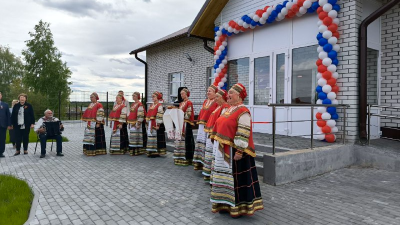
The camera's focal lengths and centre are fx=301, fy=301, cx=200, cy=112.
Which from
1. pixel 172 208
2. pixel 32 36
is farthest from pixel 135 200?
pixel 32 36

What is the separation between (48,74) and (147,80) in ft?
62.4

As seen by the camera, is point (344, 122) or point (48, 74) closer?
point (344, 122)

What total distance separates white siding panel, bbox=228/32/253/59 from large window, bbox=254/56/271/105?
50cm

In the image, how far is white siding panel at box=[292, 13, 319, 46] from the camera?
7070mm

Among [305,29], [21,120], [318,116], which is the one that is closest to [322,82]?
[318,116]

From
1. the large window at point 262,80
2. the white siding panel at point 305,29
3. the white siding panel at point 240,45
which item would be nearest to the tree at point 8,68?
the white siding panel at point 240,45

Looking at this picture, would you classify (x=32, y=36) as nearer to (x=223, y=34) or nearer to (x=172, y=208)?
(x=223, y=34)

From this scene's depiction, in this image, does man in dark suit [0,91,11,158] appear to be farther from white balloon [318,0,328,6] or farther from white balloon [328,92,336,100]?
white balloon [318,0,328,6]

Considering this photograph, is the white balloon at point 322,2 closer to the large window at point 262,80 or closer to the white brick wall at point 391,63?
the white brick wall at point 391,63

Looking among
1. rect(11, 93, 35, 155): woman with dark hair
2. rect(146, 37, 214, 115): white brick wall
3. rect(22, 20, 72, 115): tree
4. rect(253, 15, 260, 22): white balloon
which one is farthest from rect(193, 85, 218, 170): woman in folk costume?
rect(22, 20, 72, 115): tree

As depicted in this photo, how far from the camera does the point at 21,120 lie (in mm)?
8094

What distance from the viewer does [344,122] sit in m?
6.22

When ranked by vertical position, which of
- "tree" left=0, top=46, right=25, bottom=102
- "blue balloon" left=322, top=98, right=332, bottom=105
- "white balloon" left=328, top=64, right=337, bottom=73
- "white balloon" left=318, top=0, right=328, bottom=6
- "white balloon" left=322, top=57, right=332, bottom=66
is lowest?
"blue balloon" left=322, top=98, right=332, bottom=105

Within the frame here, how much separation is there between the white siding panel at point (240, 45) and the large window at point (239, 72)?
189 mm
